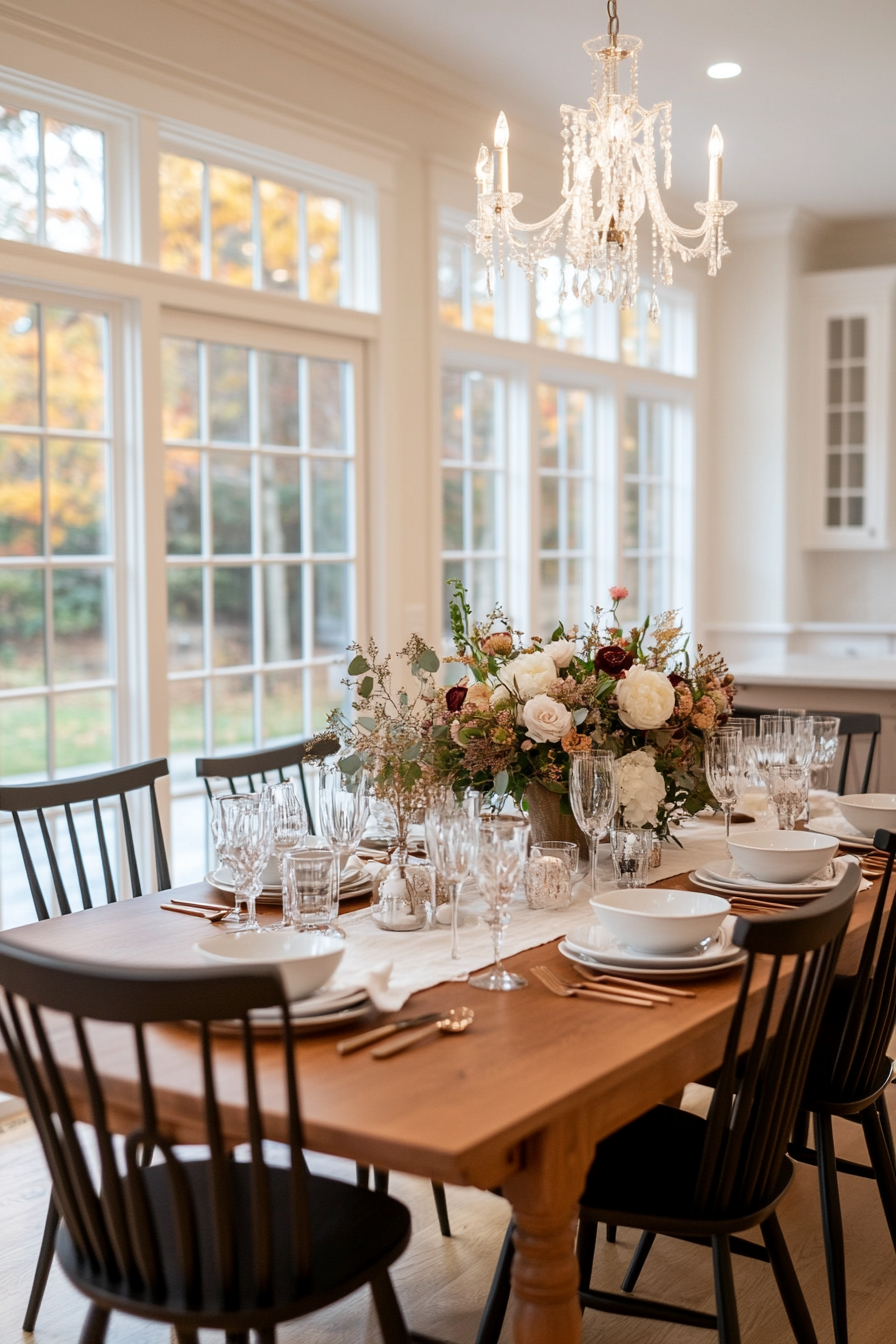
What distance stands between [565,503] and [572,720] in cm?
353

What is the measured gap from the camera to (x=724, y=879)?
225 centimetres

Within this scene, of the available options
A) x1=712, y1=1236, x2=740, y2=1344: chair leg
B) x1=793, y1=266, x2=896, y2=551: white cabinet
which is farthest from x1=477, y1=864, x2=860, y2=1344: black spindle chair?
x1=793, y1=266, x2=896, y2=551: white cabinet

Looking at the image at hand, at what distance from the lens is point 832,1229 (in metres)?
2.20

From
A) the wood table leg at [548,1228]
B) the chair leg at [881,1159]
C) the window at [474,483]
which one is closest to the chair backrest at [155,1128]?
the wood table leg at [548,1228]

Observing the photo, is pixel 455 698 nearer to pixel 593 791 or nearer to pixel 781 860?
pixel 593 791

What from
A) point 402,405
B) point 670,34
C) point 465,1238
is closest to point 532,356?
point 402,405

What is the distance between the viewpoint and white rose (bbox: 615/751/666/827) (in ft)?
7.52

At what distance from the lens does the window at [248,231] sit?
12.3 ft

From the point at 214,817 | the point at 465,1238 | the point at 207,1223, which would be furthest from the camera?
the point at 465,1238

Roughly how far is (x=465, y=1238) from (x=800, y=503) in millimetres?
4936

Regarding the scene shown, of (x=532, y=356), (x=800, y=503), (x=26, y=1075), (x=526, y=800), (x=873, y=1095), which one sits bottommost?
(x=873, y=1095)

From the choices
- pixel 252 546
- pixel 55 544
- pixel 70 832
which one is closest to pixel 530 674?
pixel 70 832

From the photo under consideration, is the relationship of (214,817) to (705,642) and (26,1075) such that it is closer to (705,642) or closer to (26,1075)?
(26,1075)

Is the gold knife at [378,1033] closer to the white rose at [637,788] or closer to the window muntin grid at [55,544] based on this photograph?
the white rose at [637,788]
